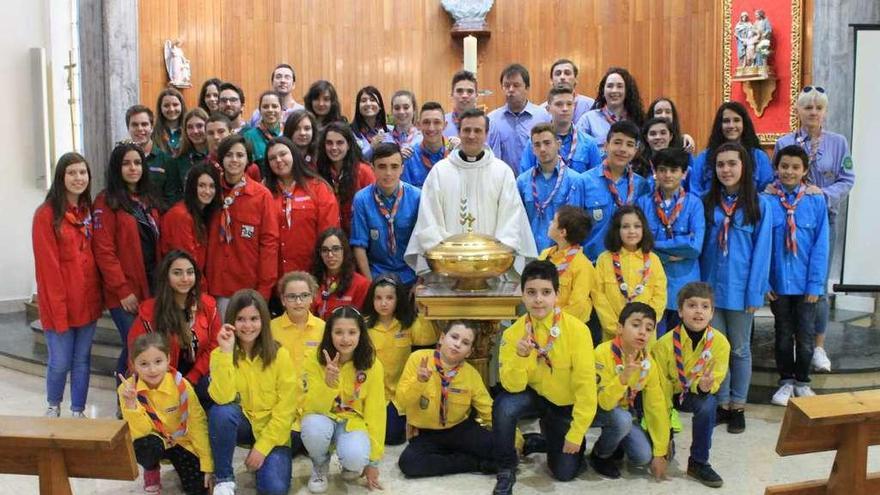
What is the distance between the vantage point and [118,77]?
7035 millimetres

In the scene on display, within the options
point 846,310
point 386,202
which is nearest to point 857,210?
point 846,310

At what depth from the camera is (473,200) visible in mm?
5082

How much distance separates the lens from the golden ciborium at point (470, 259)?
4.19 meters

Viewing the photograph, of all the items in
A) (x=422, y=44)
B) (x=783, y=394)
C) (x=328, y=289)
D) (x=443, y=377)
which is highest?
(x=422, y=44)

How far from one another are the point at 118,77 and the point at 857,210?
18.2ft

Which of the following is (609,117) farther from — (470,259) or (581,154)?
(470,259)

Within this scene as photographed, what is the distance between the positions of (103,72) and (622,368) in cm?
485

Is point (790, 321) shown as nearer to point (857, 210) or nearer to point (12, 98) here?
point (857, 210)

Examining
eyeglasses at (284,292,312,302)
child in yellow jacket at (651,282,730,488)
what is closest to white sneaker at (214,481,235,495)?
eyeglasses at (284,292,312,302)

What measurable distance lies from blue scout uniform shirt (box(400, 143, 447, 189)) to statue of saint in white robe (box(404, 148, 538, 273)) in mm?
515

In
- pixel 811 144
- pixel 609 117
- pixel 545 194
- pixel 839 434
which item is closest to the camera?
pixel 839 434

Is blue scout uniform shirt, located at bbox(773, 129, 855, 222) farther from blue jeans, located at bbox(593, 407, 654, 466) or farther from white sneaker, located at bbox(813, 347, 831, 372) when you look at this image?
blue jeans, located at bbox(593, 407, 654, 466)

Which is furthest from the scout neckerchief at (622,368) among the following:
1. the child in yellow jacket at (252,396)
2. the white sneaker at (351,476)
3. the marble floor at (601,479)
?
the child in yellow jacket at (252,396)

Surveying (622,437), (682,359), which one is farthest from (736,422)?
(622,437)
